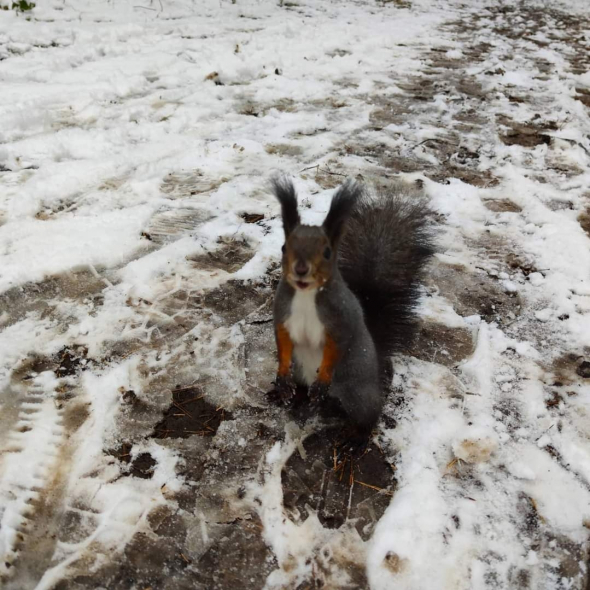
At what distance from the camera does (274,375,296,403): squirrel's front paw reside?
183 cm

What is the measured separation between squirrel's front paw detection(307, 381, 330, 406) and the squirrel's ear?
0.52m

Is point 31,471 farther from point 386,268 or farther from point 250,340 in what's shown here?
point 386,268

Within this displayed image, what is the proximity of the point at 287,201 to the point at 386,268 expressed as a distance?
62cm

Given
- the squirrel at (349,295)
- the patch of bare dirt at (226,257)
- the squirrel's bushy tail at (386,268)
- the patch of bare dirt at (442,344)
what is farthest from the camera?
the patch of bare dirt at (226,257)

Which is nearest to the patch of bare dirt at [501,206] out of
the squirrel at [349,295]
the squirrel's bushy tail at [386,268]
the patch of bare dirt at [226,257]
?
the squirrel at [349,295]

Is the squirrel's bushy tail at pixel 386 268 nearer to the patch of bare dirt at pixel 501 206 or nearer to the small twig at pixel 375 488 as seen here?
the small twig at pixel 375 488

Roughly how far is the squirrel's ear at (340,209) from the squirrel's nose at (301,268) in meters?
0.15

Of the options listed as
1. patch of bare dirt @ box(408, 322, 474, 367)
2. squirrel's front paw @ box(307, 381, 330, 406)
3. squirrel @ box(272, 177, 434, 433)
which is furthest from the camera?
patch of bare dirt @ box(408, 322, 474, 367)

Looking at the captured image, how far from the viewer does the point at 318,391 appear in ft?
5.80

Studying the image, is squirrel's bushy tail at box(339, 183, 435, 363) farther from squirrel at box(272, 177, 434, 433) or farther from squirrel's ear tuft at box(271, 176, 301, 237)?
squirrel's ear tuft at box(271, 176, 301, 237)

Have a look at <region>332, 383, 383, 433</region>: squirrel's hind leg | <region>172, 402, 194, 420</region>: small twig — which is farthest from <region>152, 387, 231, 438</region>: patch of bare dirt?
<region>332, 383, 383, 433</region>: squirrel's hind leg

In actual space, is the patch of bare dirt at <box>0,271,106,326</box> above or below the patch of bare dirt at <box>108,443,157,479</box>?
above

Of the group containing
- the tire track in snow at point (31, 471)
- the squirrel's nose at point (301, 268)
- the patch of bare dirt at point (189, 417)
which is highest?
the squirrel's nose at point (301, 268)

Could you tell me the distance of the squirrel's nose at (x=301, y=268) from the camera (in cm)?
152
